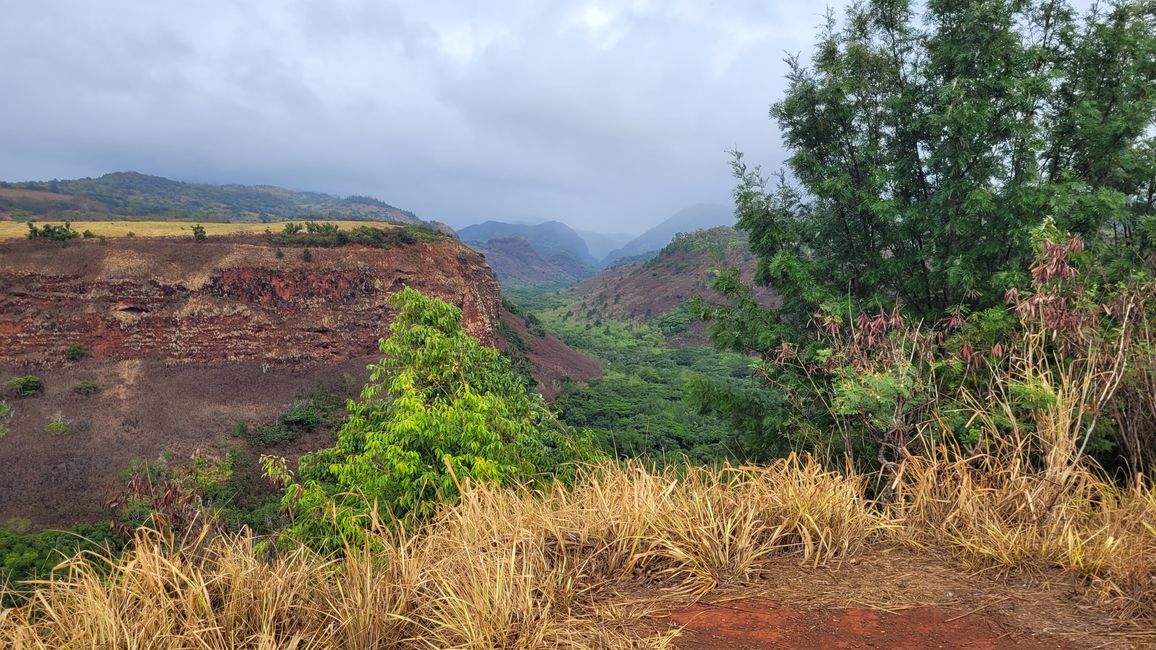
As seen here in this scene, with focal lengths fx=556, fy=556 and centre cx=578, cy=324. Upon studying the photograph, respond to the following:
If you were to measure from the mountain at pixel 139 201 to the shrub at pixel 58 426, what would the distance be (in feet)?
182

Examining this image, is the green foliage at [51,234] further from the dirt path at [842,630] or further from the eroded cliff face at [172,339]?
the dirt path at [842,630]

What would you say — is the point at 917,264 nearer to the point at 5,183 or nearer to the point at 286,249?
the point at 286,249

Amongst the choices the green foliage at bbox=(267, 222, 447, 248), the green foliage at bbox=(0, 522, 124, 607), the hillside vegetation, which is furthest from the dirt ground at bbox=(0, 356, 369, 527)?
the hillside vegetation

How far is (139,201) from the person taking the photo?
117875 mm

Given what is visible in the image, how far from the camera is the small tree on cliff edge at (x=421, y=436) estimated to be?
617 centimetres

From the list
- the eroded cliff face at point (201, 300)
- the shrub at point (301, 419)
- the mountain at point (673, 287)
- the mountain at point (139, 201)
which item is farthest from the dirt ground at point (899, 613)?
the mountain at point (139, 201)

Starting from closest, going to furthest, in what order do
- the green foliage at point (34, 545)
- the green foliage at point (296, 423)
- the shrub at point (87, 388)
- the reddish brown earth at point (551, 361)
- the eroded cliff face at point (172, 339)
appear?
the green foliage at point (34, 545) < the eroded cliff face at point (172, 339) < the green foliage at point (296, 423) < the shrub at point (87, 388) < the reddish brown earth at point (551, 361)

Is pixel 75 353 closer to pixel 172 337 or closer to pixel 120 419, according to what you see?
pixel 172 337

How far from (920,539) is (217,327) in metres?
38.3

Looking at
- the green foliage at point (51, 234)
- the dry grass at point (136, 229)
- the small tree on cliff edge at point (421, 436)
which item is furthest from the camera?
the dry grass at point (136, 229)

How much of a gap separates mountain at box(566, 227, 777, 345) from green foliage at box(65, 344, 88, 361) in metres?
54.2

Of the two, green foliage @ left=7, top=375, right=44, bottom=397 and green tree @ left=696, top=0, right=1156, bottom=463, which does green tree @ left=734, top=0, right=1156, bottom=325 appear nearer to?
green tree @ left=696, top=0, right=1156, bottom=463

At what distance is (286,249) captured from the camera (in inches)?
1524

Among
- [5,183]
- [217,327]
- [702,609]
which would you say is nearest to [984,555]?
[702,609]
